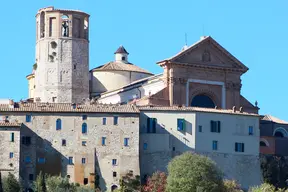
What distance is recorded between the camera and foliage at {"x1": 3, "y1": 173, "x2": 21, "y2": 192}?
4269 inches

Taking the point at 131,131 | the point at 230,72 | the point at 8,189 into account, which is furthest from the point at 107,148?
the point at 230,72

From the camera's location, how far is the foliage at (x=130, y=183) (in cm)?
11269

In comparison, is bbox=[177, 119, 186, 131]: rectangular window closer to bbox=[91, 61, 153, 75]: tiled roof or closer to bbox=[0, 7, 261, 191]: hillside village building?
bbox=[0, 7, 261, 191]: hillside village building

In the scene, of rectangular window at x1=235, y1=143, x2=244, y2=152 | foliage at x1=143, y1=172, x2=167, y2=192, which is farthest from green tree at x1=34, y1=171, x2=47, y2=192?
rectangular window at x1=235, y1=143, x2=244, y2=152

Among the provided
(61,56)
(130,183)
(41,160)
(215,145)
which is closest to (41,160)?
(41,160)

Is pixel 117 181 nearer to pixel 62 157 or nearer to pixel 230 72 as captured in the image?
pixel 62 157

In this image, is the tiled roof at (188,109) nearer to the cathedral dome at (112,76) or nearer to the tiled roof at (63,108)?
the tiled roof at (63,108)

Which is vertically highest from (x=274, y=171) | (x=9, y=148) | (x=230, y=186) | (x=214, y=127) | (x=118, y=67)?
(x=118, y=67)

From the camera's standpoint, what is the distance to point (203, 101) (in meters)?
127

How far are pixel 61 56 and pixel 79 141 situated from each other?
48.0ft

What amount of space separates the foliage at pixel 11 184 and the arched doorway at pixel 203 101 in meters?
22.0

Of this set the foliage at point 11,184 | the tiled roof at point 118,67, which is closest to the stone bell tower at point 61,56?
the tiled roof at point 118,67

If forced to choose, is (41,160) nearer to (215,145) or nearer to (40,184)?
(40,184)

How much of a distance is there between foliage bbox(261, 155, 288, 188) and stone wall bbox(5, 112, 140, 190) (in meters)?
12.4
